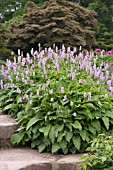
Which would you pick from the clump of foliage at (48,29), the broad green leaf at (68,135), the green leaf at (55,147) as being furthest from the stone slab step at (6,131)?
the clump of foliage at (48,29)

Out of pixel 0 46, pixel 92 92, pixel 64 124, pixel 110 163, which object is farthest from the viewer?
pixel 0 46

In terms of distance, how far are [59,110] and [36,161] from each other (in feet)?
2.16

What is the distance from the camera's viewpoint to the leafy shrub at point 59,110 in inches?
147

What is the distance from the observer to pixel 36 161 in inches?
137

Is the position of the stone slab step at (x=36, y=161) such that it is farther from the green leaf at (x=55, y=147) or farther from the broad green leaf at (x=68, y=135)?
the broad green leaf at (x=68, y=135)

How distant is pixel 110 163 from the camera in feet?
10.8

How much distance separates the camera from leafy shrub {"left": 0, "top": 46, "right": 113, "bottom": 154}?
12.2 ft

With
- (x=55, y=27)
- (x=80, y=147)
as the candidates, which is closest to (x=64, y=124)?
(x=80, y=147)

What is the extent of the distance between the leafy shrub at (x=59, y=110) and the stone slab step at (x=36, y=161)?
11cm

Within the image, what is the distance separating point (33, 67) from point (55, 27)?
5046 mm

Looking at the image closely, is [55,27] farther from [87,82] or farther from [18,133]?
[18,133]

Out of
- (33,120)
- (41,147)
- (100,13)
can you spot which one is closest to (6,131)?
(33,120)

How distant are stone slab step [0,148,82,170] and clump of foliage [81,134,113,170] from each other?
0.16 metres

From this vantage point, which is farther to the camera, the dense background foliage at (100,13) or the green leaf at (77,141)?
A: the dense background foliage at (100,13)
